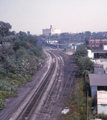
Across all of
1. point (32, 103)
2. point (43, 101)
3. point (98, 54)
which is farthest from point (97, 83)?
point (98, 54)

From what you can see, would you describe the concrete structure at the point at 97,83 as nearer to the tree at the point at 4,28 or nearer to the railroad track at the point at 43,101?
the railroad track at the point at 43,101

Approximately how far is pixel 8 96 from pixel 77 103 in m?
5.66

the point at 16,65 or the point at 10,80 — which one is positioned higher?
the point at 16,65

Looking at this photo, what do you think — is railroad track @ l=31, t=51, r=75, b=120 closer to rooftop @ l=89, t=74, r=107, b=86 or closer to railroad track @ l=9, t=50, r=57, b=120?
railroad track @ l=9, t=50, r=57, b=120

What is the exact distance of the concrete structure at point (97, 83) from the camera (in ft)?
36.7

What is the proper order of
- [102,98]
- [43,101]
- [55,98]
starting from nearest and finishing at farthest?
[102,98] < [43,101] < [55,98]

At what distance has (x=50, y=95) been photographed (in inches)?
514

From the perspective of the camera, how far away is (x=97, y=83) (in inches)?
449

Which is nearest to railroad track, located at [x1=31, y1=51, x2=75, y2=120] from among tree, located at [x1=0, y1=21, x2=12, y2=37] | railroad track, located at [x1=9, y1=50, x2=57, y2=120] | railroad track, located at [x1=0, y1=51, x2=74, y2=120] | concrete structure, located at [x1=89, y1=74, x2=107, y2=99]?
railroad track, located at [x1=0, y1=51, x2=74, y2=120]

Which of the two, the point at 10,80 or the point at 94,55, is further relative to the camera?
the point at 94,55

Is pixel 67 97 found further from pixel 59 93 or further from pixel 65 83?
pixel 65 83

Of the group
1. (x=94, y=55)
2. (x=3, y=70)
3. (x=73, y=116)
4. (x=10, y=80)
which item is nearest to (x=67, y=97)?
(x=73, y=116)

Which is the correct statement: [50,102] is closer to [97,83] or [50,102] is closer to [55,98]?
[55,98]

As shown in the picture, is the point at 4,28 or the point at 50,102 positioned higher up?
the point at 4,28
